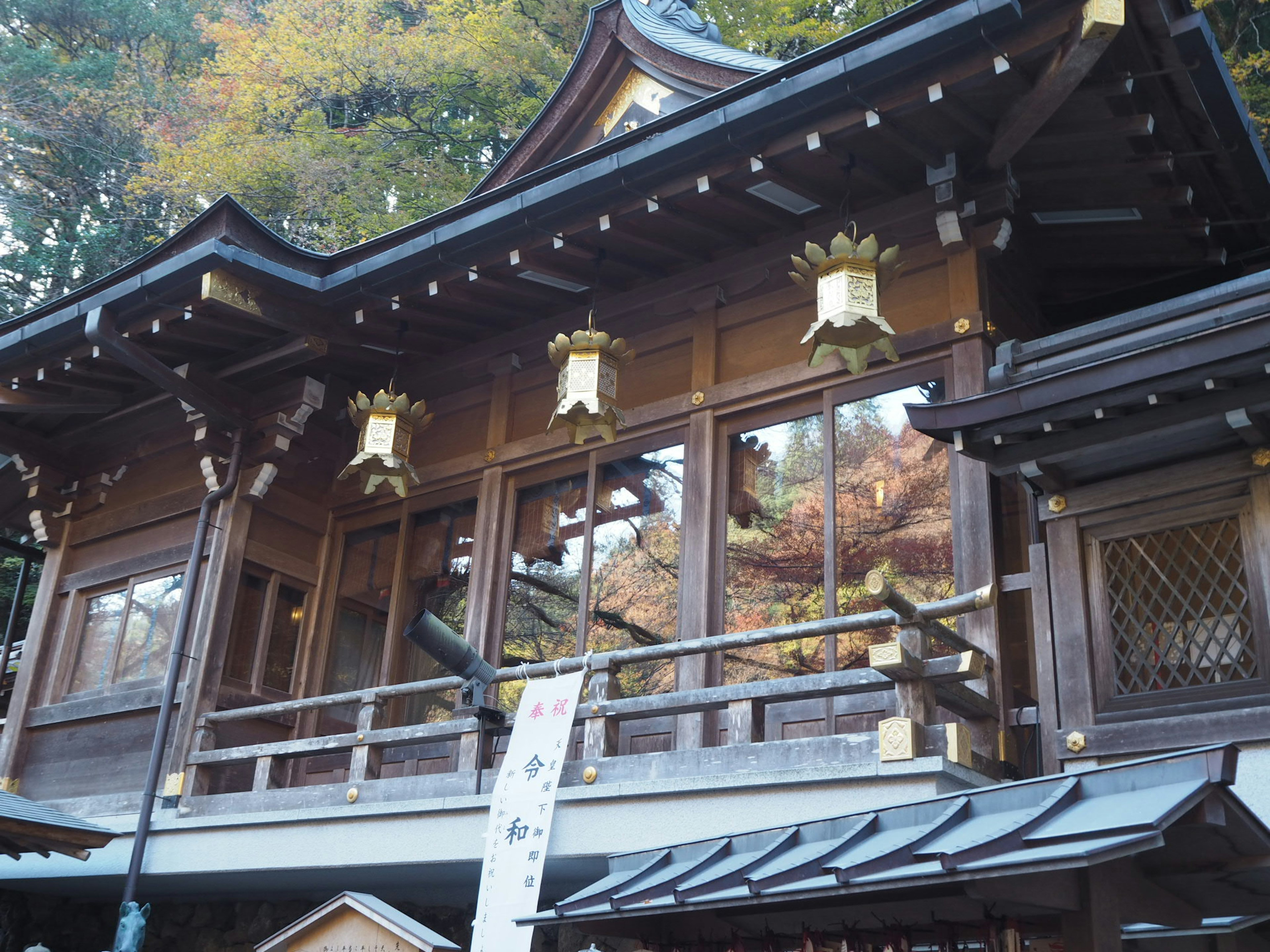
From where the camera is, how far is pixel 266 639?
32.4 ft

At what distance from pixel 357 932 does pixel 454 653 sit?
88.4 inches

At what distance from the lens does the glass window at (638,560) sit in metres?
8.09

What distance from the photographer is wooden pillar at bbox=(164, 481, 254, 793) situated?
29.6 ft

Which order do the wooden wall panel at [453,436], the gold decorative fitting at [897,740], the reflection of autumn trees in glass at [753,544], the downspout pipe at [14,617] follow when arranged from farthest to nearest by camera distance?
the downspout pipe at [14,617] → the wooden wall panel at [453,436] → the reflection of autumn trees in glass at [753,544] → the gold decorative fitting at [897,740]

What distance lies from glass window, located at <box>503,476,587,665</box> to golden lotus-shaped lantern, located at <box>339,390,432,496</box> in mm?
1014

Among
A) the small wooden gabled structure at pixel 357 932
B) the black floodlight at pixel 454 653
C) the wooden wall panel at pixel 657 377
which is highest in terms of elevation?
the wooden wall panel at pixel 657 377

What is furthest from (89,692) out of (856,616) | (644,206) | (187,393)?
(856,616)

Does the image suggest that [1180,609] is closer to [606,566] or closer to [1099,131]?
[1099,131]

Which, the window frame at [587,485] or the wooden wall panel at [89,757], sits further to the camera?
the wooden wall panel at [89,757]

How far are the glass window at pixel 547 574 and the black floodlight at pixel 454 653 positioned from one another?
1.10 m

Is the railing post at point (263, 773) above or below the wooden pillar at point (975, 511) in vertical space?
below

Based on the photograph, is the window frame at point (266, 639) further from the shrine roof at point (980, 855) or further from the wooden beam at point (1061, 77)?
the wooden beam at point (1061, 77)

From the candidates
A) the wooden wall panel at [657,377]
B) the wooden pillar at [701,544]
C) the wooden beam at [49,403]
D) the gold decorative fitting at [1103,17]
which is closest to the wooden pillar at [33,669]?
the wooden beam at [49,403]

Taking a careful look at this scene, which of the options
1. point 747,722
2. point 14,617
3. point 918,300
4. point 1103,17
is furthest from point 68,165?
point 1103,17
